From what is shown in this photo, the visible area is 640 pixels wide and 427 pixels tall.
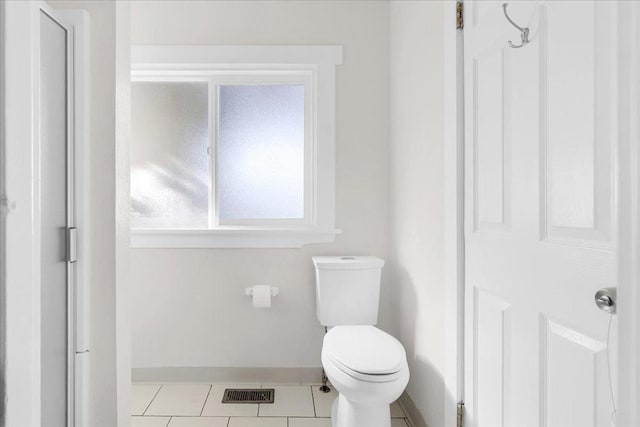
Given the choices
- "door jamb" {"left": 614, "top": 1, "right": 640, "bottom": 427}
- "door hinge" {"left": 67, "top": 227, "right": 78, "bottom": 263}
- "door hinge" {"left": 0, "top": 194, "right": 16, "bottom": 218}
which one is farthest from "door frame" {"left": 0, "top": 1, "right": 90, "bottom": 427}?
"door hinge" {"left": 67, "top": 227, "right": 78, "bottom": 263}

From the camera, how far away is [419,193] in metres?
1.96

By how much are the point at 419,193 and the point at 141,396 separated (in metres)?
1.84

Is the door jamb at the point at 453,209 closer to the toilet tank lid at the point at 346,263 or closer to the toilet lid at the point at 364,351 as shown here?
the toilet lid at the point at 364,351

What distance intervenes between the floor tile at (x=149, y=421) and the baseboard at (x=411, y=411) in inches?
46.8

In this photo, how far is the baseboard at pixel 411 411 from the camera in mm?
1965

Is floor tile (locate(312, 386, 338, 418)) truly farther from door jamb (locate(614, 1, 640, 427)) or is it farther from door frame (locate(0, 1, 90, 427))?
door frame (locate(0, 1, 90, 427))

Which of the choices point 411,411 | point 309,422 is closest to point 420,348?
Result: point 411,411

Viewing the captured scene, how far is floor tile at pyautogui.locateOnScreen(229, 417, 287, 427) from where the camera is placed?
6.61 feet

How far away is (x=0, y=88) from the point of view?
283 millimetres

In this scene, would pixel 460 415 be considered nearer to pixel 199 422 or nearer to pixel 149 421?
pixel 199 422

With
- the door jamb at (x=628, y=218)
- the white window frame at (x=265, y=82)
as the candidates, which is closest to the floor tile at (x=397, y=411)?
the white window frame at (x=265, y=82)

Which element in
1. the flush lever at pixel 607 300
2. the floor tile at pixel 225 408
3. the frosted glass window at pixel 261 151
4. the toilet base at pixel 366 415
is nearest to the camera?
the flush lever at pixel 607 300

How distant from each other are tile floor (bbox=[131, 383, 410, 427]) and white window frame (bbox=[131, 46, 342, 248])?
81cm

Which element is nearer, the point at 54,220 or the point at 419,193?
the point at 54,220
